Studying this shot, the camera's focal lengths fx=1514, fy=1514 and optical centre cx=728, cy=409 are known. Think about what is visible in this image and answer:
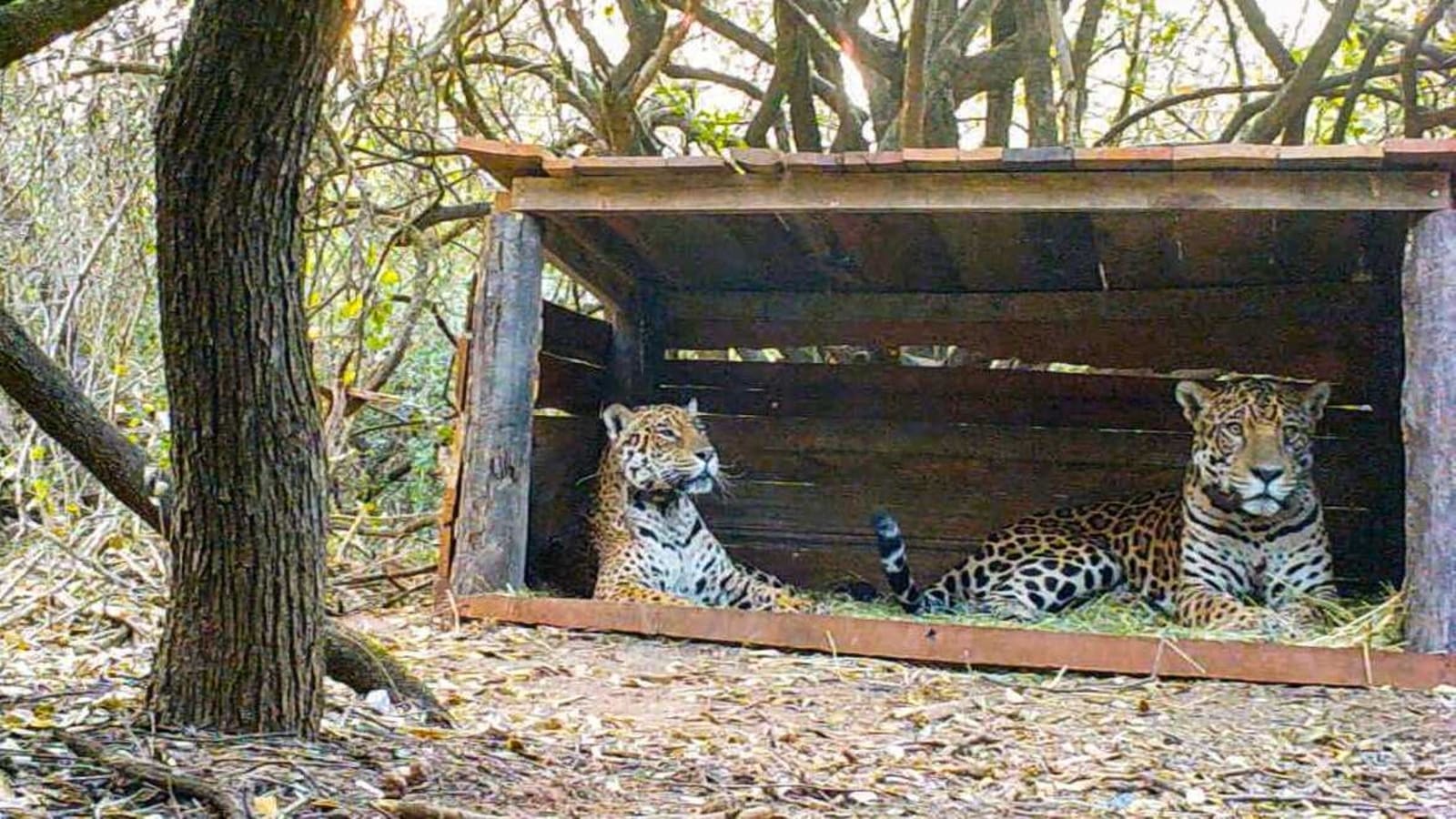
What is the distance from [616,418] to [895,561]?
155 cm

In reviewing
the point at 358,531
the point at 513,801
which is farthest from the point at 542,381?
the point at 513,801

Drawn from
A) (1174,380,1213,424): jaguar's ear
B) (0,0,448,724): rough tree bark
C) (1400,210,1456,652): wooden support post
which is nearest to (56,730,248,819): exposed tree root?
(0,0,448,724): rough tree bark

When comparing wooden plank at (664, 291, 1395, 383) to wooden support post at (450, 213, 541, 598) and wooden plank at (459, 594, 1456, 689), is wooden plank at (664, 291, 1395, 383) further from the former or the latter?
wooden plank at (459, 594, 1456, 689)

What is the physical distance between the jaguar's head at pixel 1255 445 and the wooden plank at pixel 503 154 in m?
3.30

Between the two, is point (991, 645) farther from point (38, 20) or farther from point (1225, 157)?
point (38, 20)

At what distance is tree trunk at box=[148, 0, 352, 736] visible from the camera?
2.76 m

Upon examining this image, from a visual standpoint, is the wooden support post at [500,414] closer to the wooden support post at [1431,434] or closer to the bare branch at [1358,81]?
the wooden support post at [1431,434]

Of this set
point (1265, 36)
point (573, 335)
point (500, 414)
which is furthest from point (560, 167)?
point (1265, 36)

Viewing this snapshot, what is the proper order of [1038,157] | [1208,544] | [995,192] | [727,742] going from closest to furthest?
[727,742] → [1038,157] → [995,192] → [1208,544]

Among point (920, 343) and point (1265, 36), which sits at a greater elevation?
point (1265, 36)

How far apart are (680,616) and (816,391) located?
2775 millimetres

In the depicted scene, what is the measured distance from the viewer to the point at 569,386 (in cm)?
807

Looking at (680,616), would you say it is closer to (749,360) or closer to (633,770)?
(633,770)

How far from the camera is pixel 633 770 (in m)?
3.90
